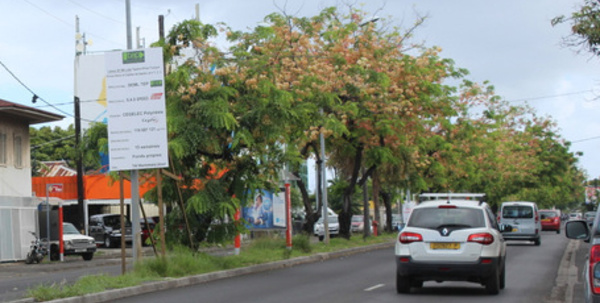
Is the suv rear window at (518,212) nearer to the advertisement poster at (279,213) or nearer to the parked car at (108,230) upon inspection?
the advertisement poster at (279,213)

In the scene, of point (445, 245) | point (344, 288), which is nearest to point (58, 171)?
point (344, 288)

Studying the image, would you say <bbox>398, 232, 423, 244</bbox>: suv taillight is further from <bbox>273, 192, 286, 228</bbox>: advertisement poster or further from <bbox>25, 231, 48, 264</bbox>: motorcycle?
<bbox>25, 231, 48, 264</bbox>: motorcycle

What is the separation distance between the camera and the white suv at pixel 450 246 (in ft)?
48.8

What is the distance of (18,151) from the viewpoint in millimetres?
36438

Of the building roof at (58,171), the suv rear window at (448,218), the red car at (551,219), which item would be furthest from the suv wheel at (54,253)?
the red car at (551,219)

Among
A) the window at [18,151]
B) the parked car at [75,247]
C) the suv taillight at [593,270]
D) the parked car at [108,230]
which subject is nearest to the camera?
the suv taillight at [593,270]

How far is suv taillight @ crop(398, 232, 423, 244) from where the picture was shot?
15141 mm

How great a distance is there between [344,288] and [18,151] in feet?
75.9

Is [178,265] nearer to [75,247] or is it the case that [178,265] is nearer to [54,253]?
[75,247]

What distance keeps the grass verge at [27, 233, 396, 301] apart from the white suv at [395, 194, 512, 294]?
548 centimetres

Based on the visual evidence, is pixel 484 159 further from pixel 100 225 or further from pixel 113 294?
pixel 113 294

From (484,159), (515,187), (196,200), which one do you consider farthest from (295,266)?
(515,187)

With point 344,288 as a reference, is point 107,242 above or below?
below

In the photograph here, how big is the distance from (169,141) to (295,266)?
613cm
